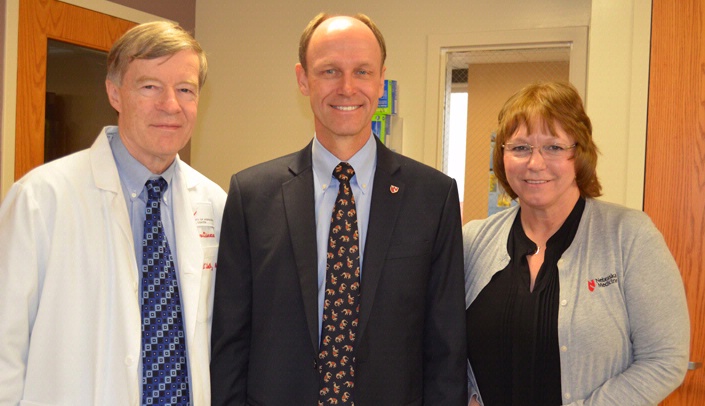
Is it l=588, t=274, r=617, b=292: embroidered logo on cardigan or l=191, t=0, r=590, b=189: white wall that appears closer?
l=588, t=274, r=617, b=292: embroidered logo on cardigan


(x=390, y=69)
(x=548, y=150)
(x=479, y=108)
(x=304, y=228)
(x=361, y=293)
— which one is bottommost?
(x=361, y=293)

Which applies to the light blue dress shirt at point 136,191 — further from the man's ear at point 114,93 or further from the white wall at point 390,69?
the white wall at point 390,69

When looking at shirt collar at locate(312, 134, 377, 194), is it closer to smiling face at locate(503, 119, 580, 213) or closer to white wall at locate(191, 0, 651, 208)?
smiling face at locate(503, 119, 580, 213)

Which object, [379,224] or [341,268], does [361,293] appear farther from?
[379,224]

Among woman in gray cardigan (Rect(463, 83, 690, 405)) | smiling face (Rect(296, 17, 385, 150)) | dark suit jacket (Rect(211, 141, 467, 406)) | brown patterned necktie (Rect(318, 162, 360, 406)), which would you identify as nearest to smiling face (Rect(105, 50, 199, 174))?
dark suit jacket (Rect(211, 141, 467, 406))

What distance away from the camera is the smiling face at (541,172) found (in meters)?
1.77

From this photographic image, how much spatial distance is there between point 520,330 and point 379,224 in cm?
45

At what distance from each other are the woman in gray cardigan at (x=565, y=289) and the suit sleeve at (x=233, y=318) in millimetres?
609

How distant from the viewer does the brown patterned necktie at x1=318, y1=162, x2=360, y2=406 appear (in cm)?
166

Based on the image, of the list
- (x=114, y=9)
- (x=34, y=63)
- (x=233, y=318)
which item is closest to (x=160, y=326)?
(x=233, y=318)

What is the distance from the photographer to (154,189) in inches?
69.6

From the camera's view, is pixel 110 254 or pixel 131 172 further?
pixel 131 172

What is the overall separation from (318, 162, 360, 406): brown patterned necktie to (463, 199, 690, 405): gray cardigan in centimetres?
53

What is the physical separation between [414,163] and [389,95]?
1984 millimetres
